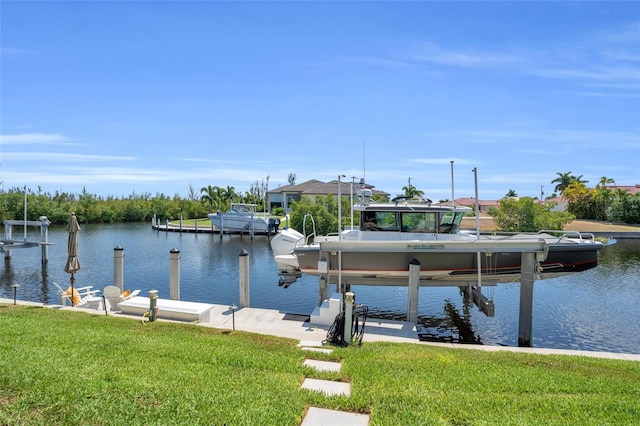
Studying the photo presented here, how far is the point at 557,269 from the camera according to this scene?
44.4 ft

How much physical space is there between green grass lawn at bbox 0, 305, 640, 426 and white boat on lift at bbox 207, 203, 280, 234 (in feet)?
140

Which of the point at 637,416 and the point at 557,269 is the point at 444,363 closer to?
the point at 637,416

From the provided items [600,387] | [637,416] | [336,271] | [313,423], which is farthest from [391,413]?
[336,271]

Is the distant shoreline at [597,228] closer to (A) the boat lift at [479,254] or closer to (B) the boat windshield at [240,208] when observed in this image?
(B) the boat windshield at [240,208]

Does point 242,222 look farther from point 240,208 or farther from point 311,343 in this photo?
point 311,343

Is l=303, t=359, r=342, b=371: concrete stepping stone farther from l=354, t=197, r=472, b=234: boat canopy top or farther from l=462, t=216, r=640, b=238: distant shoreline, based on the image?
l=462, t=216, r=640, b=238: distant shoreline

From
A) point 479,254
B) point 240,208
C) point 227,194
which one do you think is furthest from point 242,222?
point 479,254

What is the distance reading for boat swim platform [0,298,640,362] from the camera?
9500 mm

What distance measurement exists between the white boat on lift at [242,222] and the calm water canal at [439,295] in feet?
60.2

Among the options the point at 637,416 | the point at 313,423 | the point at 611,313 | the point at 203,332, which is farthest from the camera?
the point at 611,313

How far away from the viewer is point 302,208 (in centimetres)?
4900

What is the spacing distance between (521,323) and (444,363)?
6.71m

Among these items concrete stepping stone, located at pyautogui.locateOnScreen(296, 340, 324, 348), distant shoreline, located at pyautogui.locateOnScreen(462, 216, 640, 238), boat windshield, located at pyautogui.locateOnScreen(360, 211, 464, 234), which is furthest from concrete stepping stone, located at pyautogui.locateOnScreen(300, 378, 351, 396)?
distant shoreline, located at pyautogui.locateOnScreen(462, 216, 640, 238)

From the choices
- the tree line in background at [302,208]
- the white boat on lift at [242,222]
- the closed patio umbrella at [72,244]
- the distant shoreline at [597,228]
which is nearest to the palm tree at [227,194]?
the tree line in background at [302,208]
